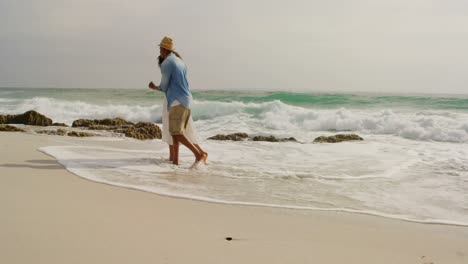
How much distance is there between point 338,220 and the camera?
3.30m

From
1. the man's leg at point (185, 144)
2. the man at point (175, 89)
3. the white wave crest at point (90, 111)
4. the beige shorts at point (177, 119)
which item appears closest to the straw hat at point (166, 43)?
the man at point (175, 89)

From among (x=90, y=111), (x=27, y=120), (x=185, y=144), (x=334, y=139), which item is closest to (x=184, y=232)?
(x=185, y=144)

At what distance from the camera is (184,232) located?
8.84 feet

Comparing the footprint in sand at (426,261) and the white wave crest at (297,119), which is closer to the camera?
the footprint in sand at (426,261)

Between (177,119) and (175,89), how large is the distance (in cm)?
40

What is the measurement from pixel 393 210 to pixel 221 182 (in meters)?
Result: 1.81

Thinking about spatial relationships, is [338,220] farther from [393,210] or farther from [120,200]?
[120,200]

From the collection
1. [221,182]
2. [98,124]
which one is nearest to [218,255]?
[221,182]

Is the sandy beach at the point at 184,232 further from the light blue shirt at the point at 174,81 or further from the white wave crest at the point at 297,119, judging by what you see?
the white wave crest at the point at 297,119

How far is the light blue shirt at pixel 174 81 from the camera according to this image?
5578 millimetres

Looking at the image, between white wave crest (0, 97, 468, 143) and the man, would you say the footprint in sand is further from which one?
white wave crest (0, 97, 468, 143)

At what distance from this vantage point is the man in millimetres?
5586

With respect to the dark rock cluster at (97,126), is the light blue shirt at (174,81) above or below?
above

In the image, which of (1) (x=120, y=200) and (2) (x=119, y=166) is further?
(2) (x=119, y=166)
